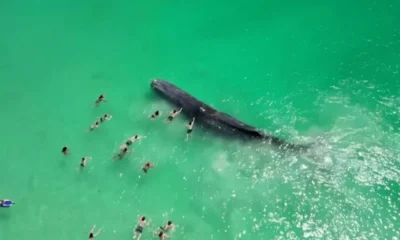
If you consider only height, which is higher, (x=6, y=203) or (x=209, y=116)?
(x=209, y=116)

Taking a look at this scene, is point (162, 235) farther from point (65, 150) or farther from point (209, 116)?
point (65, 150)

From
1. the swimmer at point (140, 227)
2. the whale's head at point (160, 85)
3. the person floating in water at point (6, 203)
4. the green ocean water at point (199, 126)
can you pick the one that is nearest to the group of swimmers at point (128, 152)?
the swimmer at point (140, 227)

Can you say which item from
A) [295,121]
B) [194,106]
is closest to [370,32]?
[295,121]

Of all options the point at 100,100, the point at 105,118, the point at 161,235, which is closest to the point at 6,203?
the point at 105,118

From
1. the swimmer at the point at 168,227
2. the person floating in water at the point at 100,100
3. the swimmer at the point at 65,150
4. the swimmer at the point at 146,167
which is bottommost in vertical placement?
the swimmer at the point at 168,227

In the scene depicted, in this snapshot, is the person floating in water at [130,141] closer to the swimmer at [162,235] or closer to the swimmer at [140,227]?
the swimmer at [140,227]

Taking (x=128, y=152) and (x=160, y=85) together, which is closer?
(x=128, y=152)

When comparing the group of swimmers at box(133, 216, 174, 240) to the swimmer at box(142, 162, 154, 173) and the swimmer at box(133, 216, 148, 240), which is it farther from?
the swimmer at box(142, 162, 154, 173)
